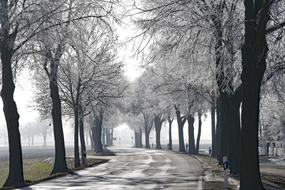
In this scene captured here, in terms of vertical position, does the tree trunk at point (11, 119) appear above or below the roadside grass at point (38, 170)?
above

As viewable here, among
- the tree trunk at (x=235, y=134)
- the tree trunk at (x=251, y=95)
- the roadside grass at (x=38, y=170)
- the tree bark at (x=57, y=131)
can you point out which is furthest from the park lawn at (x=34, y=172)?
the tree trunk at (x=251, y=95)

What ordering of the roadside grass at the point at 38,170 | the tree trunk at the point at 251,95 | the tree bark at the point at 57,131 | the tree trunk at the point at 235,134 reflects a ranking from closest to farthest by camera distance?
the tree trunk at the point at 251,95
the tree trunk at the point at 235,134
the tree bark at the point at 57,131
the roadside grass at the point at 38,170

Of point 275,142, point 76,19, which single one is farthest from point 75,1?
point 275,142

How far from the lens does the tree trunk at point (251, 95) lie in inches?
677

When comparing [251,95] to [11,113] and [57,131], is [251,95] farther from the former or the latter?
[57,131]

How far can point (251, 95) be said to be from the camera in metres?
17.2

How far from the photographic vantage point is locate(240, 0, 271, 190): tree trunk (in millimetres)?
17203

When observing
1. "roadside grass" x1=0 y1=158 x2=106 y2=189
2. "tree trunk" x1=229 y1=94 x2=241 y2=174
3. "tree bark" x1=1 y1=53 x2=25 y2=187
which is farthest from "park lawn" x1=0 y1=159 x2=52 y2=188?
"tree trunk" x1=229 y1=94 x2=241 y2=174

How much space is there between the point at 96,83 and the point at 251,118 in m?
24.6

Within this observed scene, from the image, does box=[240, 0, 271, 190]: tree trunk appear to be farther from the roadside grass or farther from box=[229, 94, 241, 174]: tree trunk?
the roadside grass

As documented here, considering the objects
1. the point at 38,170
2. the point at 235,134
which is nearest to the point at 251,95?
the point at 235,134

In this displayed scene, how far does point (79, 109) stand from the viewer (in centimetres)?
4406

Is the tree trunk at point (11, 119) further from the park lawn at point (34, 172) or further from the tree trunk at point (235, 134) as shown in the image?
the tree trunk at point (235, 134)

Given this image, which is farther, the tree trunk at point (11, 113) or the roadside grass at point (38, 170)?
the roadside grass at point (38, 170)
